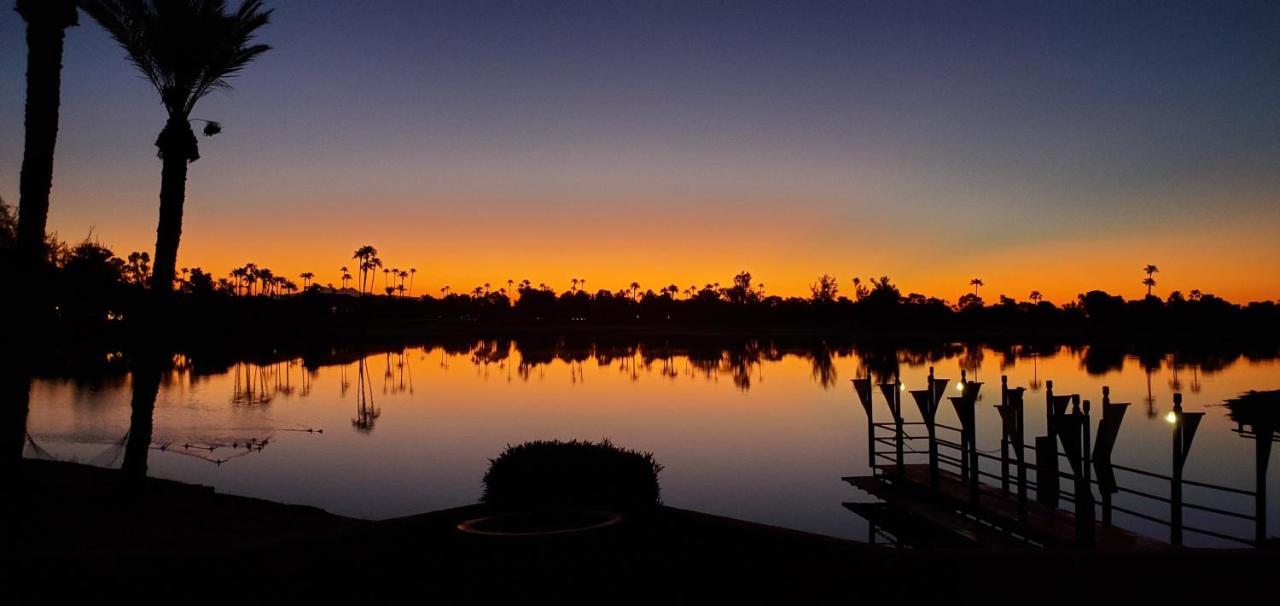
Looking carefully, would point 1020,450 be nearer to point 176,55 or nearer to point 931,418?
point 931,418

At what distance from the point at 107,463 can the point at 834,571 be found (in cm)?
2612

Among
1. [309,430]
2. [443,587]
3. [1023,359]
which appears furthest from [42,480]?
[1023,359]

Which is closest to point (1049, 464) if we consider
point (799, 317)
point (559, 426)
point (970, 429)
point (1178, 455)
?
point (1178, 455)

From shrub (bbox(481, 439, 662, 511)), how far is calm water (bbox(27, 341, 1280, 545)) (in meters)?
13.2

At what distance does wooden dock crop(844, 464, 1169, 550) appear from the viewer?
551 inches

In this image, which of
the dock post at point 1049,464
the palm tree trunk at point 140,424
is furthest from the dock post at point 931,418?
the palm tree trunk at point 140,424

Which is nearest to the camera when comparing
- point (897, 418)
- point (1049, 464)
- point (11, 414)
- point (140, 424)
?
point (11, 414)

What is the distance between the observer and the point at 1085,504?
13.1 m

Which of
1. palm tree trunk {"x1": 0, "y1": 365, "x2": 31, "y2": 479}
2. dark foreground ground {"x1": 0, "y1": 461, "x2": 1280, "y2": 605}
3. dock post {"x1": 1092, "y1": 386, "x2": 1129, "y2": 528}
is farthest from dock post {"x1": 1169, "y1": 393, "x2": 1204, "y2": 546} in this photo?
palm tree trunk {"x1": 0, "y1": 365, "x2": 31, "y2": 479}

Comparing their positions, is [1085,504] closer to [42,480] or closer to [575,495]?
[575,495]

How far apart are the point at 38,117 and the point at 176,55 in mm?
4181

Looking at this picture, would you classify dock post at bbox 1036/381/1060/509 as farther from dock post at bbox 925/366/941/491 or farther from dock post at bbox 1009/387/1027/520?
dock post at bbox 925/366/941/491

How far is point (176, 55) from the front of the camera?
14.2 meters

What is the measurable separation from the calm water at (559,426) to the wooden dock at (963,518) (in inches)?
46.6
